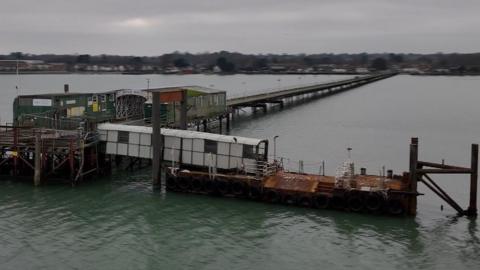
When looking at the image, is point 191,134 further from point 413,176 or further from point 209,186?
point 413,176

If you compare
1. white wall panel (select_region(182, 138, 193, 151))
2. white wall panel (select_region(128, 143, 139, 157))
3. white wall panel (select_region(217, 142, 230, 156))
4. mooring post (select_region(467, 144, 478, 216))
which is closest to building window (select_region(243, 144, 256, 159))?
white wall panel (select_region(217, 142, 230, 156))

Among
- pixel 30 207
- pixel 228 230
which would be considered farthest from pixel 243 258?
pixel 30 207

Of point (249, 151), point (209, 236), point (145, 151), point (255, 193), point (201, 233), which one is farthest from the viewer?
point (145, 151)

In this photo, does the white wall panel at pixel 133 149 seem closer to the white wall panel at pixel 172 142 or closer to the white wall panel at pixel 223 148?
the white wall panel at pixel 172 142

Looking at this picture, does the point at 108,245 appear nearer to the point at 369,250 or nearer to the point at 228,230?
the point at 228,230

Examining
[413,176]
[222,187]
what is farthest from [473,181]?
[222,187]

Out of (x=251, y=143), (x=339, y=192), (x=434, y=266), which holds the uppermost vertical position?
(x=251, y=143)

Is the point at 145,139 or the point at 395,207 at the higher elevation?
the point at 145,139

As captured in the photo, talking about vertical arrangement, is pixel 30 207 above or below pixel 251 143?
below
